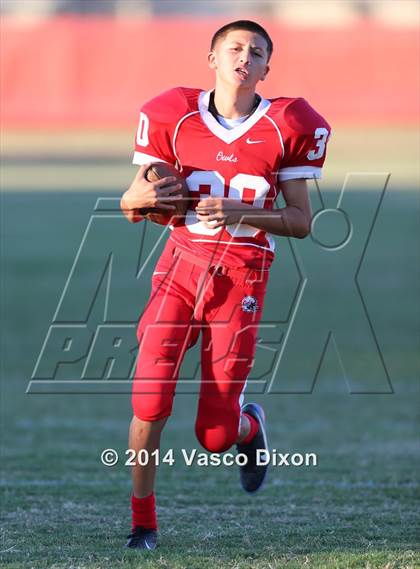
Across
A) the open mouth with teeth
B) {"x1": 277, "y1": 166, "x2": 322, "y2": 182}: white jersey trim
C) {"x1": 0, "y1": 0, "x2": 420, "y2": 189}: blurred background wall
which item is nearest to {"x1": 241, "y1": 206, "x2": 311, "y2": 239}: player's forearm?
{"x1": 277, "y1": 166, "x2": 322, "y2": 182}: white jersey trim

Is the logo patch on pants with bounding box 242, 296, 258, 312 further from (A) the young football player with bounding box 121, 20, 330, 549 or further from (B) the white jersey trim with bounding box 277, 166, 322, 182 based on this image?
(B) the white jersey trim with bounding box 277, 166, 322, 182

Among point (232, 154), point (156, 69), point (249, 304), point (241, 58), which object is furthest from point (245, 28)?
point (156, 69)

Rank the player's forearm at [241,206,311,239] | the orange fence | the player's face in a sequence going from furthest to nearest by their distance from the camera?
the orange fence
the player's face
the player's forearm at [241,206,311,239]

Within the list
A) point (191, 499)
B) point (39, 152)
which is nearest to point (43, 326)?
point (191, 499)

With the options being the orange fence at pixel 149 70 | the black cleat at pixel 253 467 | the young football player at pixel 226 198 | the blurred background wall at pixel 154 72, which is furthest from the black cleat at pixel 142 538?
the orange fence at pixel 149 70

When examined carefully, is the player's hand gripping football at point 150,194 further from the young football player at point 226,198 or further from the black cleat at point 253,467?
the black cleat at point 253,467

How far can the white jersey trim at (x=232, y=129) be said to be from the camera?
4504 mm

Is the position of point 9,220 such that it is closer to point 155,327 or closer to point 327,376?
point 327,376

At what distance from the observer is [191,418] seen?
7.91 metres

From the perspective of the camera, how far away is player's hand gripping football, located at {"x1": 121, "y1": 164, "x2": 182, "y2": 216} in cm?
430

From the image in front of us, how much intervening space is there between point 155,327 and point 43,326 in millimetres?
6275

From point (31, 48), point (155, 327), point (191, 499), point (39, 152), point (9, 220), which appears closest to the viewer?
point (155, 327)

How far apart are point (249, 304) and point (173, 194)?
1.66 feet

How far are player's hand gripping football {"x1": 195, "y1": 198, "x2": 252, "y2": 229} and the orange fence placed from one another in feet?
79.3
